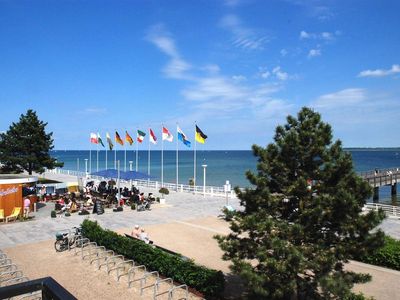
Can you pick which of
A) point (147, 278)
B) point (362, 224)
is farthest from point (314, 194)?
point (147, 278)

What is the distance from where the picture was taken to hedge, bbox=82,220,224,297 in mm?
11062

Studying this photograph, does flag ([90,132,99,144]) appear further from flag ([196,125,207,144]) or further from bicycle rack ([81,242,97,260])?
bicycle rack ([81,242,97,260])

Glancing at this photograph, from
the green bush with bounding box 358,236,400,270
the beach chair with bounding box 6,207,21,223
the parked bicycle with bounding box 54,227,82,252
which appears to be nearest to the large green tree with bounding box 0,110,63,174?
the beach chair with bounding box 6,207,21,223

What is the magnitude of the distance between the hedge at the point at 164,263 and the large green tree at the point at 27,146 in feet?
72.1

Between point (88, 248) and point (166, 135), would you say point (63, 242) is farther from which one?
point (166, 135)

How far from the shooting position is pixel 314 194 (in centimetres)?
852

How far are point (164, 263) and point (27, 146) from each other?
1107 inches

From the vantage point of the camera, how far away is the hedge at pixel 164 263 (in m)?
11.1

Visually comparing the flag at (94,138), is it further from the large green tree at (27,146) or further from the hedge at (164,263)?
the hedge at (164,263)

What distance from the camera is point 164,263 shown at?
12742 millimetres

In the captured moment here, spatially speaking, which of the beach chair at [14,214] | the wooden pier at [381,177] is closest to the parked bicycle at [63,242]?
the beach chair at [14,214]

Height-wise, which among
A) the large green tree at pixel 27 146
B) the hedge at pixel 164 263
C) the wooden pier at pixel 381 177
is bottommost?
the hedge at pixel 164 263

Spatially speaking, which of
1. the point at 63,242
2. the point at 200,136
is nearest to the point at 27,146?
the point at 200,136

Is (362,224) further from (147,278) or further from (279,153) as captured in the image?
(147,278)
